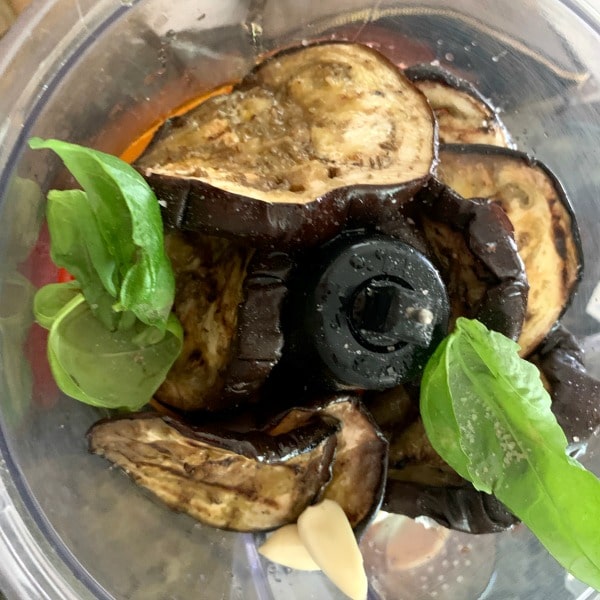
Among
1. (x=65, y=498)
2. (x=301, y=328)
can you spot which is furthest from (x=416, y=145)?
(x=65, y=498)

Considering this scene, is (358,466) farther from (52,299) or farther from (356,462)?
(52,299)

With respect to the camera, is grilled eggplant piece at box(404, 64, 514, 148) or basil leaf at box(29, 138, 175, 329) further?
grilled eggplant piece at box(404, 64, 514, 148)

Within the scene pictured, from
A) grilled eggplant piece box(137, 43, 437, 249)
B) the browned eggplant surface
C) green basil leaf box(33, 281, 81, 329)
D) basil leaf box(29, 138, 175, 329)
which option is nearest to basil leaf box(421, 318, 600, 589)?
the browned eggplant surface

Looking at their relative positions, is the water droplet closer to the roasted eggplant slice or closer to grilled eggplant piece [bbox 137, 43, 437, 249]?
grilled eggplant piece [bbox 137, 43, 437, 249]

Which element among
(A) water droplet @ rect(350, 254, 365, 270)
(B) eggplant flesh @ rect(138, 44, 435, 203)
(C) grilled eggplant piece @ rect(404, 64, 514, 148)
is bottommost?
(A) water droplet @ rect(350, 254, 365, 270)

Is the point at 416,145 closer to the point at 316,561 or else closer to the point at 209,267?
the point at 209,267

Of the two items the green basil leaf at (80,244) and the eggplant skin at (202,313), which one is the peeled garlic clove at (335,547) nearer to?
the eggplant skin at (202,313)
